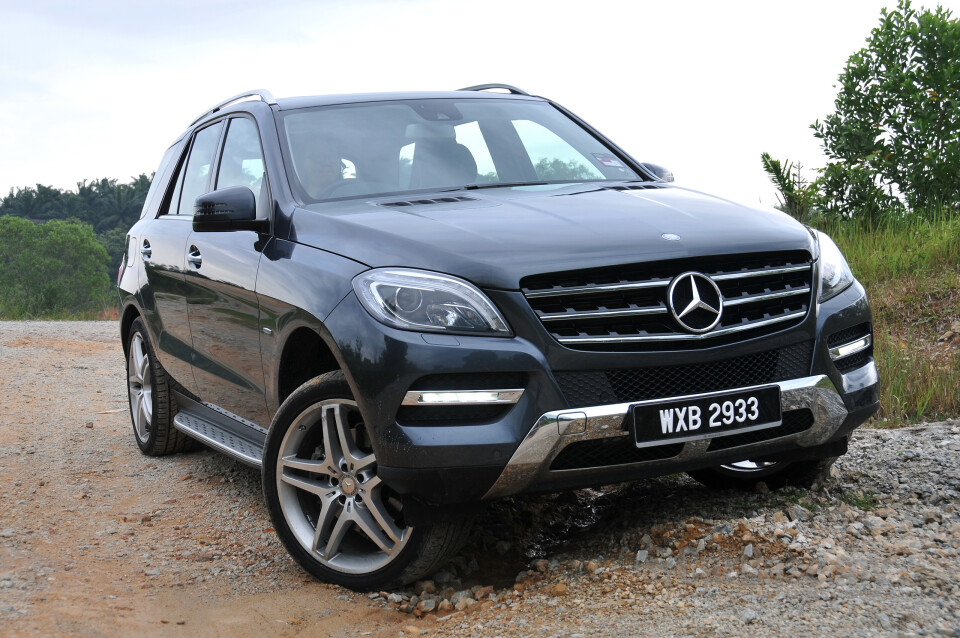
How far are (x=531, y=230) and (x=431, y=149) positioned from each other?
1.37 m

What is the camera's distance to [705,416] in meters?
3.42


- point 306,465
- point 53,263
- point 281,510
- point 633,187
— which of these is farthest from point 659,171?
point 53,263

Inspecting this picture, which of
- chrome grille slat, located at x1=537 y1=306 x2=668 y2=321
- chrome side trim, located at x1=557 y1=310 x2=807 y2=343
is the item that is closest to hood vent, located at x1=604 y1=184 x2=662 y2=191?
chrome side trim, located at x1=557 y1=310 x2=807 y2=343

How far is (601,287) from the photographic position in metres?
3.33

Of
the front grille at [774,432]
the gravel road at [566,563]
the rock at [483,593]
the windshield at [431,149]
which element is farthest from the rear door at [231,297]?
the front grille at [774,432]

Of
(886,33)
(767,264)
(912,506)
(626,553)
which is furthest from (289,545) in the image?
(886,33)

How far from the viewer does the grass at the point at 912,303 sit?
6.11 m

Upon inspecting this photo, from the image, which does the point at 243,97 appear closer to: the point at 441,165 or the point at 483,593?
the point at 441,165

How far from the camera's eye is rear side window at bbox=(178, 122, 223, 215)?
5.55 m

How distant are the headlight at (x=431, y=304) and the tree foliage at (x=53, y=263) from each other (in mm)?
77545

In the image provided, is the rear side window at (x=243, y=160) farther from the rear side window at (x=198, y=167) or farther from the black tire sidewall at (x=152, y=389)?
the black tire sidewall at (x=152, y=389)

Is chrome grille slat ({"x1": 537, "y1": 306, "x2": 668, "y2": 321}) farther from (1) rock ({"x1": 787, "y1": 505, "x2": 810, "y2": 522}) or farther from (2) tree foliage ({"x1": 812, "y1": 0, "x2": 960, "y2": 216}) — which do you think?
(2) tree foliage ({"x1": 812, "y1": 0, "x2": 960, "y2": 216})

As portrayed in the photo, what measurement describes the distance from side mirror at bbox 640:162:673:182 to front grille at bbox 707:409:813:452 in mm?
1731

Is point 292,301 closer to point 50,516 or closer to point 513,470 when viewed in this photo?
point 513,470
